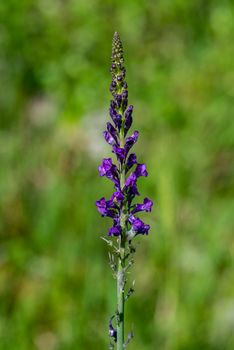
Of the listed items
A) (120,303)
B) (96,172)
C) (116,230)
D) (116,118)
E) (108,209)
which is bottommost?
(120,303)

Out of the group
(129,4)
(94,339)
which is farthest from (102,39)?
(94,339)

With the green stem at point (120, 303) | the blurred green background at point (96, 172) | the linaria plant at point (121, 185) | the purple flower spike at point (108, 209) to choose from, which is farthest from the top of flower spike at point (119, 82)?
the blurred green background at point (96, 172)

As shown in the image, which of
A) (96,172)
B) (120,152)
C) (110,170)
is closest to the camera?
(120,152)

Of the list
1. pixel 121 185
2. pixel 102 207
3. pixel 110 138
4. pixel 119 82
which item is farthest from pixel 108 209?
pixel 119 82

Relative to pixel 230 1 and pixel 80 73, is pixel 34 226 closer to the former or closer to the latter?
pixel 80 73

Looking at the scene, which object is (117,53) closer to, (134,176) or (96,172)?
(134,176)

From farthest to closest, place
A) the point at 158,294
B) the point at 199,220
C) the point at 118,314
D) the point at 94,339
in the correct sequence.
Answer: the point at 199,220 → the point at 158,294 → the point at 94,339 → the point at 118,314

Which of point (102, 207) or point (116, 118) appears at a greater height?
point (116, 118)

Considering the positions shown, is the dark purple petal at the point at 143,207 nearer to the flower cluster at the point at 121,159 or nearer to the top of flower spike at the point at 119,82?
the flower cluster at the point at 121,159
